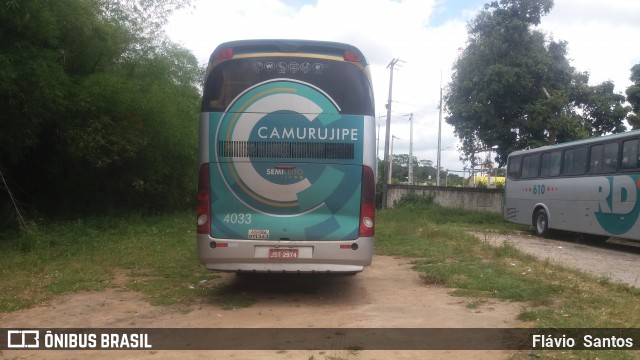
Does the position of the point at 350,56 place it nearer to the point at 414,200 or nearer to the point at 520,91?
the point at 520,91

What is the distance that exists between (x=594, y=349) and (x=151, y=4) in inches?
587

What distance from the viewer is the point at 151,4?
15.6 metres

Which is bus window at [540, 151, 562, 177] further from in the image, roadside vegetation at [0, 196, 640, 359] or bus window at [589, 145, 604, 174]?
roadside vegetation at [0, 196, 640, 359]

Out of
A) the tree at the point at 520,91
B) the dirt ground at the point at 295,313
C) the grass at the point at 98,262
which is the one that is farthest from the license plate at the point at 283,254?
the tree at the point at 520,91

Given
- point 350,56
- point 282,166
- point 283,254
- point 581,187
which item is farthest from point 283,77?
point 581,187

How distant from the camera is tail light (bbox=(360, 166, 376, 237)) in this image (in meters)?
6.52

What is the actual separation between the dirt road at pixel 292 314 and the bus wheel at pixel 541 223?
10.3 m

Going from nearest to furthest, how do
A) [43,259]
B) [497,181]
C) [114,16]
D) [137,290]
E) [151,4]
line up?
1. [137,290]
2. [43,259]
3. [114,16]
4. [151,4]
5. [497,181]

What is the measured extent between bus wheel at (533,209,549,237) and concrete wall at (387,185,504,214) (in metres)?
5.89

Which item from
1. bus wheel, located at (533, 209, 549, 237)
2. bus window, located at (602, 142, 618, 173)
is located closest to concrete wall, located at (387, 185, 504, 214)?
bus wheel, located at (533, 209, 549, 237)

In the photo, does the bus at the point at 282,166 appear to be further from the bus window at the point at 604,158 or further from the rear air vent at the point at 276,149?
the bus window at the point at 604,158

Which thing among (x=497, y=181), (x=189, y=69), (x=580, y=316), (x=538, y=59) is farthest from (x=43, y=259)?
(x=497, y=181)

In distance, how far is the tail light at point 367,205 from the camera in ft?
21.4

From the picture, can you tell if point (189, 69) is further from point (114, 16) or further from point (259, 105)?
point (259, 105)
